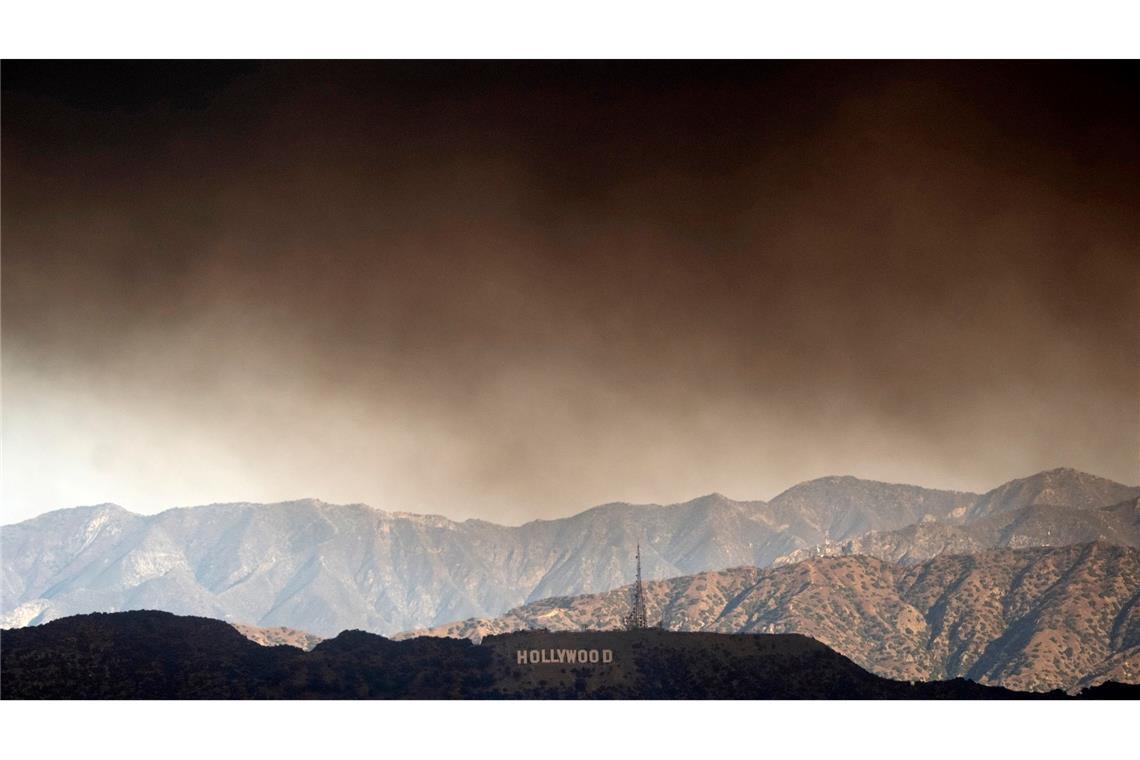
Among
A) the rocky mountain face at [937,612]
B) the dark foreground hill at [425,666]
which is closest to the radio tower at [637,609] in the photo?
the rocky mountain face at [937,612]

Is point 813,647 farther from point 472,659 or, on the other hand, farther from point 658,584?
point 658,584

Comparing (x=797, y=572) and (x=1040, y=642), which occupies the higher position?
(x=797, y=572)

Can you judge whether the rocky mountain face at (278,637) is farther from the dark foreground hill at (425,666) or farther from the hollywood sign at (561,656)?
the hollywood sign at (561,656)

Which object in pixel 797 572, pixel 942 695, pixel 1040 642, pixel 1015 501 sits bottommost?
pixel 942 695

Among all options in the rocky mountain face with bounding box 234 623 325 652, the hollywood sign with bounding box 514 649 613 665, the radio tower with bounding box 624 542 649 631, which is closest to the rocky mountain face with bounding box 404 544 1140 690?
the radio tower with bounding box 624 542 649 631

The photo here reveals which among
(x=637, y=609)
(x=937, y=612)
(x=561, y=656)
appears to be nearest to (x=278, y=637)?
(x=637, y=609)

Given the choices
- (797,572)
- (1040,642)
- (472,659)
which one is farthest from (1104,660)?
(472,659)
